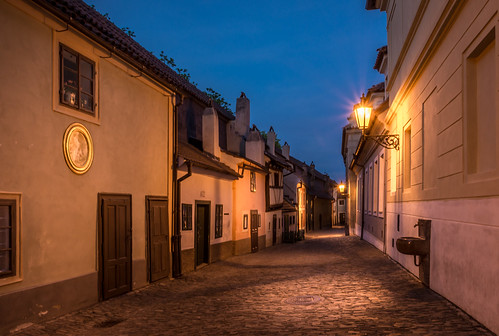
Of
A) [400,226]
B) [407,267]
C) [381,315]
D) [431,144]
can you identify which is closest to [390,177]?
[400,226]

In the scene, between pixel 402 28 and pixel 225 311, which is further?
pixel 402 28

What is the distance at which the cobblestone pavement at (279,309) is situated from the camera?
6.72m

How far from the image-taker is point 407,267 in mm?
12203

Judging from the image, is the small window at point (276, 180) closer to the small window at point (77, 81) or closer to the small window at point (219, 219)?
the small window at point (219, 219)

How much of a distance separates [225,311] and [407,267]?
6.10m

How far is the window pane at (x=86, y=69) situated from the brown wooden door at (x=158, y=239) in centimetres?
356

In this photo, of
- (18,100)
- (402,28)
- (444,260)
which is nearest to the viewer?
(18,100)

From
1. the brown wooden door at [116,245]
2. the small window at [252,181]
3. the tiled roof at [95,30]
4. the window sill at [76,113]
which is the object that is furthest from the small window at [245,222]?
the window sill at [76,113]

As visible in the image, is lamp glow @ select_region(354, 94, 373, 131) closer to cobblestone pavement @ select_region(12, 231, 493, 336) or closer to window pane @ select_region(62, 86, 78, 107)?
cobblestone pavement @ select_region(12, 231, 493, 336)

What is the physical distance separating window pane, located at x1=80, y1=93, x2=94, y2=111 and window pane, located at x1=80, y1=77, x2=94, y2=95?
0.10 m

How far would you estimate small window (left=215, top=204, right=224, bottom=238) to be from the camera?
1691 cm

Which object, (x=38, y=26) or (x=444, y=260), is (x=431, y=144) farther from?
(x=38, y=26)

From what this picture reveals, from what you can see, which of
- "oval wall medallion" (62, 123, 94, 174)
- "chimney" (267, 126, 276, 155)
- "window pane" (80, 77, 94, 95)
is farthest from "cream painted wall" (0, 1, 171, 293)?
"chimney" (267, 126, 276, 155)

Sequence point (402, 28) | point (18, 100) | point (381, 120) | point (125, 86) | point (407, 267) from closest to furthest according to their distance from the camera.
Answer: point (18, 100), point (125, 86), point (407, 267), point (402, 28), point (381, 120)
